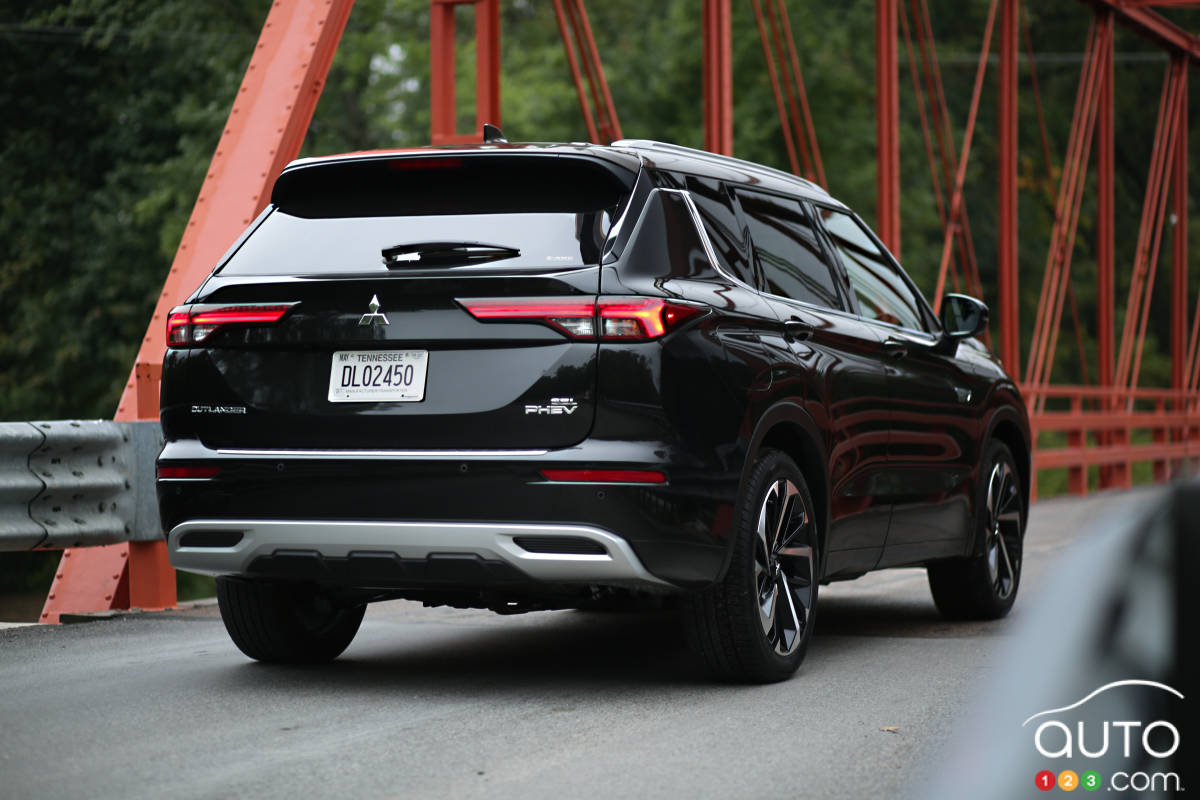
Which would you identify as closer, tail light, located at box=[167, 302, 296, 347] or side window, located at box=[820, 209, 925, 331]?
tail light, located at box=[167, 302, 296, 347]

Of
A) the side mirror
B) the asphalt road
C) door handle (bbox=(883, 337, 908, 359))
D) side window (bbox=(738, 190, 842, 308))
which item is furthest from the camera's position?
the side mirror

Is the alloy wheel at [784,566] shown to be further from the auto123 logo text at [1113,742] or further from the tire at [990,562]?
the auto123 logo text at [1113,742]

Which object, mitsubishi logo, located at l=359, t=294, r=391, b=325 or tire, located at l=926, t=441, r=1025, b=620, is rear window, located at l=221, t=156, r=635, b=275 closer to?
mitsubishi logo, located at l=359, t=294, r=391, b=325

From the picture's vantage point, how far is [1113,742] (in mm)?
2195

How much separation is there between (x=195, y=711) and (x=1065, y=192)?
19.4 metres

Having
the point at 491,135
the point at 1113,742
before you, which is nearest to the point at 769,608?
the point at 491,135

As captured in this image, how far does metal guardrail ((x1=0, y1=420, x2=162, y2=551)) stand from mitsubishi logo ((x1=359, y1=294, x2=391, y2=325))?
2.62 meters

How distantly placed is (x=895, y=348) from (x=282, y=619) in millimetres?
2630

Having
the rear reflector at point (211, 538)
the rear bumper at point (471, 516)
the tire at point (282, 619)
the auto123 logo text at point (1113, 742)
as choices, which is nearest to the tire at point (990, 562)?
the rear bumper at point (471, 516)

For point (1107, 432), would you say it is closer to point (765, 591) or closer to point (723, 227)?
point (723, 227)

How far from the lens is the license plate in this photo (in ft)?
17.8

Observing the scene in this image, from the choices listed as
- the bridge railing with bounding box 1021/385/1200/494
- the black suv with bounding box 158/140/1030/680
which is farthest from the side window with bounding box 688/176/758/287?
the bridge railing with bounding box 1021/385/1200/494

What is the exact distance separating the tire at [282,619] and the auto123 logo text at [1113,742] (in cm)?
429

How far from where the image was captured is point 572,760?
4.61 m
